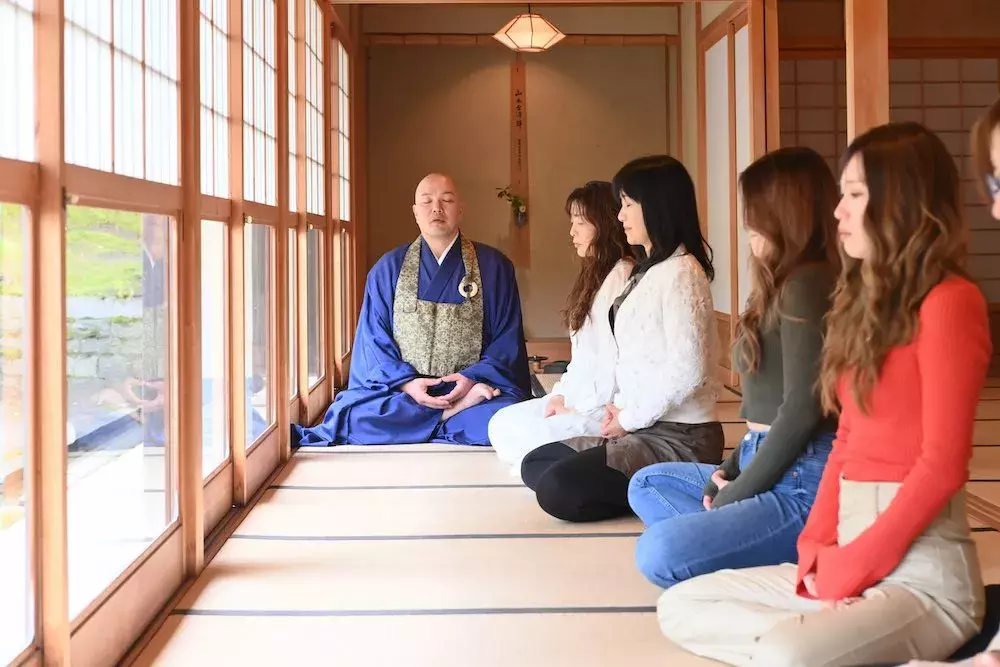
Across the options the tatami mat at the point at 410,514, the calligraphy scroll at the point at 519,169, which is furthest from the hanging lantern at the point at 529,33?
the tatami mat at the point at 410,514

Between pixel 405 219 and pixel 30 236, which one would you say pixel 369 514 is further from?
pixel 405 219

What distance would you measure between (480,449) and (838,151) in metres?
4.21

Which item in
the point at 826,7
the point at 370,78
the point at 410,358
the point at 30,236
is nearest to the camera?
the point at 30,236

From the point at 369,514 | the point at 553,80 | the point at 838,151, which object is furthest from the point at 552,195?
the point at 369,514

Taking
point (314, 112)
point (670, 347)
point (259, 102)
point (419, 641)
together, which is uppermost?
point (314, 112)

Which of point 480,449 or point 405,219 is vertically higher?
point 405,219

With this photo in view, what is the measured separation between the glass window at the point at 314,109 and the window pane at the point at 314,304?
178mm

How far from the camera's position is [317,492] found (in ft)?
12.3

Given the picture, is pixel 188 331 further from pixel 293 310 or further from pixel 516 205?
pixel 516 205

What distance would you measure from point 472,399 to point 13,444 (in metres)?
3.06

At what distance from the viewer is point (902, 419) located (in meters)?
1.83

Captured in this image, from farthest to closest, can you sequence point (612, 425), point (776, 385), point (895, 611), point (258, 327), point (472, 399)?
1. point (472, 399)
2. point (258, 327)
3. point (612, 425)
4. point (776, 385)
5. point (895, 611)

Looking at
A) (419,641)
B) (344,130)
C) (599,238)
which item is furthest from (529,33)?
(419,641)

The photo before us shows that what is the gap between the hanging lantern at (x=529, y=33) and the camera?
750cm
